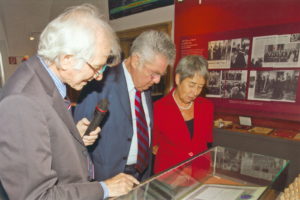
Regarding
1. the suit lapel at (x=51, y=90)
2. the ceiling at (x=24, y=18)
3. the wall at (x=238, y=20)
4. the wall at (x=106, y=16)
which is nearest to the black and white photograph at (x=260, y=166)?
the suit lapel at (x=51, y=90)

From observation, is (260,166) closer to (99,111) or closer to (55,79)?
(99,111)

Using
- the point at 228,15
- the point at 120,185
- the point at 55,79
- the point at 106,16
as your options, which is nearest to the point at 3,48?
the point at 106,16

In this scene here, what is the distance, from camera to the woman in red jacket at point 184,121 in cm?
177

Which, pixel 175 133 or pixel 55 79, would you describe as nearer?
pixel 55 79

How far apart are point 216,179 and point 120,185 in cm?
67

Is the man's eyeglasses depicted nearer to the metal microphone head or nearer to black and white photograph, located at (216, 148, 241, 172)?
the metal microphone head

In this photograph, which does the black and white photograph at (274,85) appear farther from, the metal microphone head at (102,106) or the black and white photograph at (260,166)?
the metal microphone head at (102,106)

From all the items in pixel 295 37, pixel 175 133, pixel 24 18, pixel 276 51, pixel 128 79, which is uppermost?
pixel 24 18

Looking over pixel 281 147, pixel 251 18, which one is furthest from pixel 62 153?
pixel 251 18

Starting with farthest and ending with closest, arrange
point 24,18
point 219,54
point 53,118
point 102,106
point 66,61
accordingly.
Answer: point 24,18 → point 219,54 → point 102,106 → point 66,61 → point 53,118

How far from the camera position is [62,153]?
0.83 metres

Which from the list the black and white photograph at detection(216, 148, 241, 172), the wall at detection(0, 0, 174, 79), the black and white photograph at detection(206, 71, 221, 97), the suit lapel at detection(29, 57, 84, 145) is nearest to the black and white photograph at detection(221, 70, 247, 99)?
the black and white photograph at detection(206, 71, 221, 97)

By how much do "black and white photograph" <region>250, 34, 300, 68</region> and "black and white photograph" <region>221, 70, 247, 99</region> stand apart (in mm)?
218

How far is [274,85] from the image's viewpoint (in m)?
2.62
